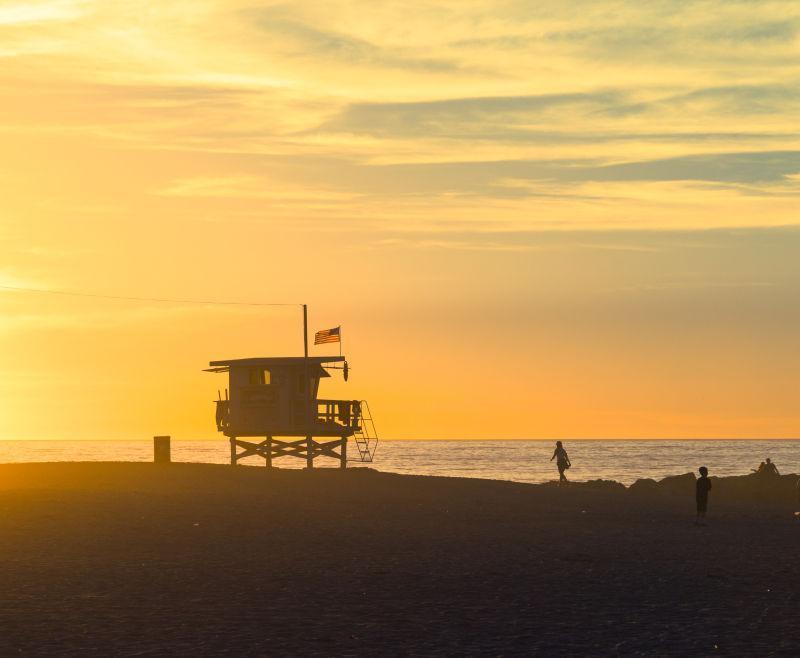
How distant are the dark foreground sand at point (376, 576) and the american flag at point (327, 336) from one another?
2352 cm

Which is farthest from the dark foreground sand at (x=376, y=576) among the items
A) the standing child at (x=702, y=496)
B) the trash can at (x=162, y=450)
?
the trash can at (x=162, y=450)

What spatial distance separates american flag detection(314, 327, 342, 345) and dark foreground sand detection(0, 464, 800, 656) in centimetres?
2352

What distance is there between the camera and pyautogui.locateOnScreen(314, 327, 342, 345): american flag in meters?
59.0

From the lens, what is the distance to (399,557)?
21484mm

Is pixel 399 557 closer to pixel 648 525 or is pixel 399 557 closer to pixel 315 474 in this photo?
pixel 648 525

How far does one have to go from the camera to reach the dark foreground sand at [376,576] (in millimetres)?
13750

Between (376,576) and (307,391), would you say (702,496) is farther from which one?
(307,391)

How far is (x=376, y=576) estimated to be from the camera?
747 inches

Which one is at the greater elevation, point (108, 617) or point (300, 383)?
point (300, 383)

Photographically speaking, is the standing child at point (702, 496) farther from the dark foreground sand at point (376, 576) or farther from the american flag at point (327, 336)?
the american flag at point (327, 336)

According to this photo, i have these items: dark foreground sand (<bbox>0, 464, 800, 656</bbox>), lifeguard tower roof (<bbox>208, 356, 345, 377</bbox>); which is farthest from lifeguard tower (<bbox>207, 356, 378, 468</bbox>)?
→ dark foreground sand (<bbox>0, 464, 800, 656</bbox>)

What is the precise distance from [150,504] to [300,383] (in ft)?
94.4

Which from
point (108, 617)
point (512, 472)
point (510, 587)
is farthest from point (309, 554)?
point (512, 472)

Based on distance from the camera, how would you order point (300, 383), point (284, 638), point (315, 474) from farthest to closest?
point (300, 383), point (315, 474), point (284, 638)
